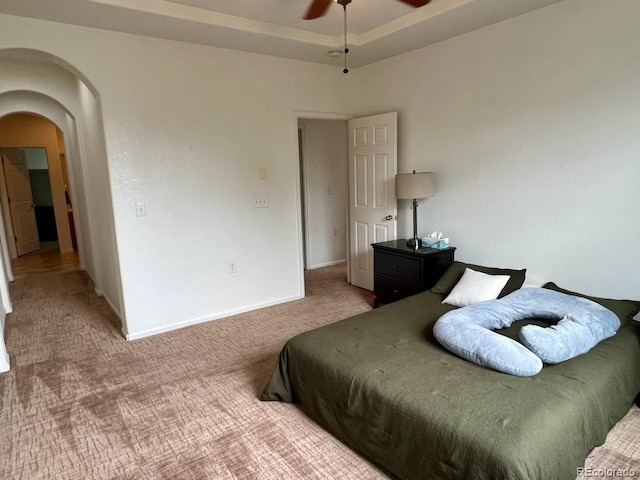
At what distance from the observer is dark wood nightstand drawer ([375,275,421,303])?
3.74 meters

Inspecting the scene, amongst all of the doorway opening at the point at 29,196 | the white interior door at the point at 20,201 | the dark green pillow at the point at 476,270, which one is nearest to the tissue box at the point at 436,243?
the dark green pillow at the point at 476,270

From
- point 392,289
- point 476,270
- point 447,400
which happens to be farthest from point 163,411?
point 476,270

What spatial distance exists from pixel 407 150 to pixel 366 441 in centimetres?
306

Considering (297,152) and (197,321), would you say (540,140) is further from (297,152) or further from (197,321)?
(197,321)

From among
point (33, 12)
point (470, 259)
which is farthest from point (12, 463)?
point (470, 259)

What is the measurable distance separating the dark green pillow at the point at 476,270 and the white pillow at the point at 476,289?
58 millimetres

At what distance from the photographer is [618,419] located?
2.07 meters

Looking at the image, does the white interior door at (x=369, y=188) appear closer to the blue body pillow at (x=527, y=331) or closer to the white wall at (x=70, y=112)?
the blue body pillow at (x=527, y=331)

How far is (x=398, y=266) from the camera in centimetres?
383

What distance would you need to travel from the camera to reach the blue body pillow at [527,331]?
1.94m

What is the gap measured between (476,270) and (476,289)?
13.1 inches

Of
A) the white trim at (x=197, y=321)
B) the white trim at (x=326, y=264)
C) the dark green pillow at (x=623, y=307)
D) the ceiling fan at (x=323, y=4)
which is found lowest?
the white trim at (x=197, y=321)

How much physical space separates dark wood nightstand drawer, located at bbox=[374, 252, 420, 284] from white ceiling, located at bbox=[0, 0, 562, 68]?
80.3 inches

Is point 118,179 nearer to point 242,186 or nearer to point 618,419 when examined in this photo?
point 242,186
